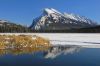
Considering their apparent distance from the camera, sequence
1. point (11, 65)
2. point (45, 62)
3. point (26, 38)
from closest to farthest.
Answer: point (11, 65), point (45, 62), point (26, 38)

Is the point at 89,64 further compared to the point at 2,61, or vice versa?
the point at 2,61

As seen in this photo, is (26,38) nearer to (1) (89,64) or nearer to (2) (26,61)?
(2) (26,61)

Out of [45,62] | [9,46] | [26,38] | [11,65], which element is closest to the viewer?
[11,65]

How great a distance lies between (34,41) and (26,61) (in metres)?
8.27

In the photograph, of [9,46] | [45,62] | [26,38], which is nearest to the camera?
[45,62]

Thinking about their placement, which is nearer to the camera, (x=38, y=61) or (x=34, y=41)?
(x=38, y=61)

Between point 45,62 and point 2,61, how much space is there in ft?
5.50

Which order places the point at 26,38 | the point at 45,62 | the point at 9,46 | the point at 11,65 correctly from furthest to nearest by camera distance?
1. the point at 26,38
2. the point at 9,46
3. the point at 45,62
4. the point at 11,65

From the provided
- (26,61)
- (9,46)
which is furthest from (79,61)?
(9,46)

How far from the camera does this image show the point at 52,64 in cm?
1218

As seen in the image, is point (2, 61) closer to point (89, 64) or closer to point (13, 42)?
point (89, 64)

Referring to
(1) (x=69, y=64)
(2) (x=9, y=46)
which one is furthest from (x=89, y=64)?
(2) (x=9, y=46)

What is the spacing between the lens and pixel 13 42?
1980 cm

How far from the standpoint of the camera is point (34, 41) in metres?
21.3
